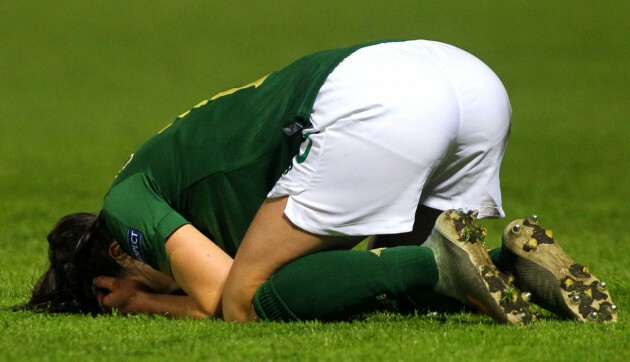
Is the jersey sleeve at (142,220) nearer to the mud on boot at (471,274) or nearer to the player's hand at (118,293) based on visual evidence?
the player's hand at (118,293)

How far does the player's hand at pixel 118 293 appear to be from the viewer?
3330 mm

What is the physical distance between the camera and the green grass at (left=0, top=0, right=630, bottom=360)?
2748 mm

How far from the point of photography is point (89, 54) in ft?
53.3

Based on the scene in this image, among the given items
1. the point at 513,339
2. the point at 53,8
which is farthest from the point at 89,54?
the point at 513,339

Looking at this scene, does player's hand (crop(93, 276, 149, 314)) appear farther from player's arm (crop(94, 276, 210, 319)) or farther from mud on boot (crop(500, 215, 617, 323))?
mud on boot (crop(500, 215, 617, 323))

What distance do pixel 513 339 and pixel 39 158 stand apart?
6.94m

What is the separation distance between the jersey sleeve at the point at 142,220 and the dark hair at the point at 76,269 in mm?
238

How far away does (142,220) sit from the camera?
3.12 meters

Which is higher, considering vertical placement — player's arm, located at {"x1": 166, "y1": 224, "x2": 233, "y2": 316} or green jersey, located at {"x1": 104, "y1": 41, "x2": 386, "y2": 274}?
green jersey, located at {"x1": 104, "y1": 41, "x2": 386, "y2": 274}

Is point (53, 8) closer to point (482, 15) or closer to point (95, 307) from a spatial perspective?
point (482, 15)

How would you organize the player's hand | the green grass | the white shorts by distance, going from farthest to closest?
the player's hand → the white shorts → the green grass

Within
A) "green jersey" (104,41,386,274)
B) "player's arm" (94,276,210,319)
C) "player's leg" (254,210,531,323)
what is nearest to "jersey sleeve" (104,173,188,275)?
"green jersey" (104,41,386,274)

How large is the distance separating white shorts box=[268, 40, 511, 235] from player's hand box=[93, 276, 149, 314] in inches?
27.3

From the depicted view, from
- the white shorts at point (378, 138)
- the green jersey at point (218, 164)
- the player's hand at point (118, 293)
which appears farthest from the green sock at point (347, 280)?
the player's hand at point (118, 293)
